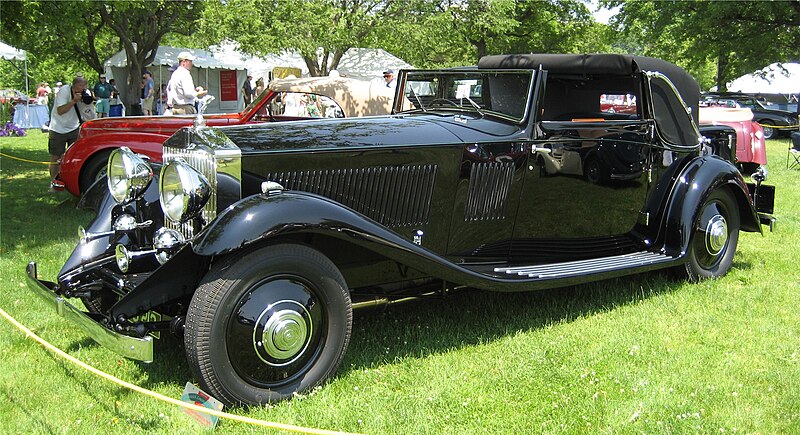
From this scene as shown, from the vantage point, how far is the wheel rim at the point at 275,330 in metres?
3.19

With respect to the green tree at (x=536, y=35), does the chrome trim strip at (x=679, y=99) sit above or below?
below

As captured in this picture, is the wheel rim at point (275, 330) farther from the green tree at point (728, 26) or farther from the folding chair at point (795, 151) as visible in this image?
the green tree at point (728, 26)

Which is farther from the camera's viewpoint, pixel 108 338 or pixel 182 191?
pixel 182 191

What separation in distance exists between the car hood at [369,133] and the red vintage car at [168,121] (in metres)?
3.68

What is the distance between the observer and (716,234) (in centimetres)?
532

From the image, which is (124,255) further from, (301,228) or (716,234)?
(716,234)

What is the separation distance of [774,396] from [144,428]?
316 centimetres

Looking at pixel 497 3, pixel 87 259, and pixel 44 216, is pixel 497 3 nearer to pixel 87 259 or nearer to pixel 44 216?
pixel 44 216

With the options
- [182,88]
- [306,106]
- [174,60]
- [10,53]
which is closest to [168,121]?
[306,106]

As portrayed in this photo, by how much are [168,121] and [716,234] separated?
6217 millimetres

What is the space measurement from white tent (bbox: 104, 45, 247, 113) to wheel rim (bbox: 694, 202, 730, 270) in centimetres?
1897

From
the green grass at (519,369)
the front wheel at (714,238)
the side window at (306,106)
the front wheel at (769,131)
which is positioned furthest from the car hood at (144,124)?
the front wheel at (769,131)

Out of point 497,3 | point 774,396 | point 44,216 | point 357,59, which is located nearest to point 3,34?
point 44,216

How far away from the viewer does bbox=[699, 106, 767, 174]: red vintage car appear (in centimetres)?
1126
